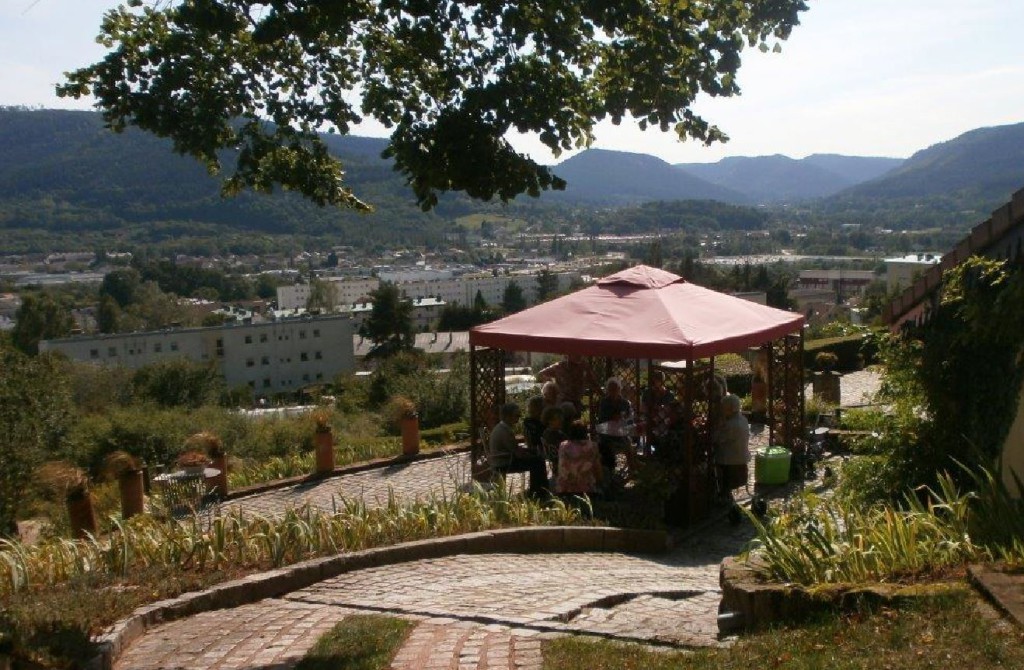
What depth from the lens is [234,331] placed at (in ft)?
244

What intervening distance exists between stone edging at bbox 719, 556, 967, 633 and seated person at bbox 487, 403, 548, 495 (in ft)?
14.1

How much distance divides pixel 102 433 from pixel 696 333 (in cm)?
1218

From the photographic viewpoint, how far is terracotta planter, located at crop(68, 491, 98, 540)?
335 inches

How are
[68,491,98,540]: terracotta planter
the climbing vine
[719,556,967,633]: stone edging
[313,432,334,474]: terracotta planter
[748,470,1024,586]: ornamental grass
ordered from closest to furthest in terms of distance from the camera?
1. [719,556,967,633]: stone edging
2. [748,470,1024,586]: ornamental grass
3. the climbing vine
4. [68,491,98,540]: terracotta planter
5. [313,432,334,474]: terracotta planter

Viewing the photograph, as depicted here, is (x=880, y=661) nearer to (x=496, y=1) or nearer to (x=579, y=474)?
(x=496, y=1)

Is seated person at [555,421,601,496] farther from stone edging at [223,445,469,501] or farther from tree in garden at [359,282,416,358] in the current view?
tree in garden at [359,282,416,358]

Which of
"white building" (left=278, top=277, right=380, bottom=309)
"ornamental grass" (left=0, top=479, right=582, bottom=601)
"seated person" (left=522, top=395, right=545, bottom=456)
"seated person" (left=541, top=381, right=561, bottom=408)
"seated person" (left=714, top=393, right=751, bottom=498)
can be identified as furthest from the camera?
"white building" (left=278, top=277, right=380, bottom=309)

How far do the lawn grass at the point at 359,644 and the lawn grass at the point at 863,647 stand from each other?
74cm

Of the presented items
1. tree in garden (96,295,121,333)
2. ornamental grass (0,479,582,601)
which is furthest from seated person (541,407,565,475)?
tree in garden (96,295,121,333)

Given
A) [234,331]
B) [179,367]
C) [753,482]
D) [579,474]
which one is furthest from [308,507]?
[234,331]

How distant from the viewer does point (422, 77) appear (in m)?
7.02

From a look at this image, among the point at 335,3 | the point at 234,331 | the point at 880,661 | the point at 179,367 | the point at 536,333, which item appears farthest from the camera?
the point at 234,331

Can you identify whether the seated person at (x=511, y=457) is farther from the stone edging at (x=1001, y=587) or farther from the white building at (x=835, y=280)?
the white building at (x=835, y=280)

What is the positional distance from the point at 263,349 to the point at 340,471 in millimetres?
66759
